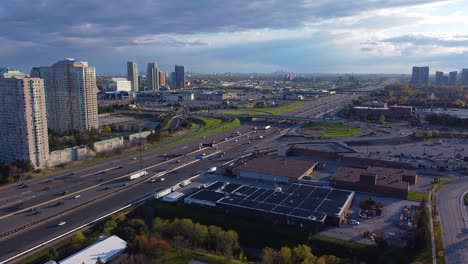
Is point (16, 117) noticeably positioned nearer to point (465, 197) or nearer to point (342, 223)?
point (342, 223)

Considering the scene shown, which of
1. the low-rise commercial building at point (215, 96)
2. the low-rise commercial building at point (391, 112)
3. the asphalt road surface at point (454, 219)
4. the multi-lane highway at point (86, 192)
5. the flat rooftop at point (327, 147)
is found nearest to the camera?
the asphalt road surface at point (454, 219)

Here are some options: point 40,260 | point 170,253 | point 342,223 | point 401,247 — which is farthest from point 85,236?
point 401,247

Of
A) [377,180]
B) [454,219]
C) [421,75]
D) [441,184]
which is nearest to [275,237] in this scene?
[377,180]

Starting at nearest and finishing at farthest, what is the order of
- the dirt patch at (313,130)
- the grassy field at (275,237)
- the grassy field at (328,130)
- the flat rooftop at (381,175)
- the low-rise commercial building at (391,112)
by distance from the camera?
the grassy field at (275,237)
the flat rooftop at (381,175)
the grassy field at (328,130)
the dirt patch at (313,130)
the low-rise commercial building at (391,112)

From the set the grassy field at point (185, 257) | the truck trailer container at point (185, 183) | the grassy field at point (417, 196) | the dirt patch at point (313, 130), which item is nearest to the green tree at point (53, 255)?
the grassy field at point (185, 257)

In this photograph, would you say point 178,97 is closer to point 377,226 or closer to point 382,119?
→ point 382,119

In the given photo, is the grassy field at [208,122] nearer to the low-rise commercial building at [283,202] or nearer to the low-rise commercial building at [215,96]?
the low-rise commercial building at [283,202]
